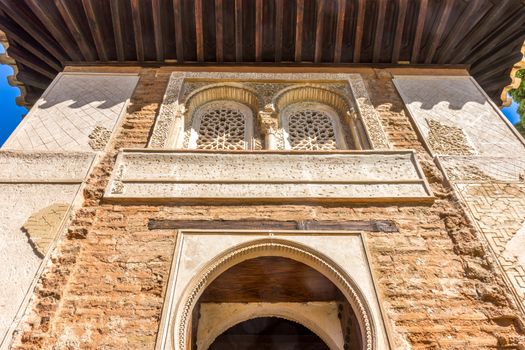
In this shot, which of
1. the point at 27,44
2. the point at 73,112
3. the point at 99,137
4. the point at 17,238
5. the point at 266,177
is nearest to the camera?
the point at 17,238

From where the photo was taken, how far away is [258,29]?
14.8ft

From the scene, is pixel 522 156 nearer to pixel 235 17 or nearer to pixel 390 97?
pixel 390 97

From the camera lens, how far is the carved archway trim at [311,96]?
438cm

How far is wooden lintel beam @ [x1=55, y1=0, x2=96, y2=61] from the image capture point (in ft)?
14.3

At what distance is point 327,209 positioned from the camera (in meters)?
2.97

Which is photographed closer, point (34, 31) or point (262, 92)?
point (262, 92)

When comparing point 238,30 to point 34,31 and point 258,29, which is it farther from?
point 34,31

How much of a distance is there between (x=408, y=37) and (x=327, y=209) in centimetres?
309

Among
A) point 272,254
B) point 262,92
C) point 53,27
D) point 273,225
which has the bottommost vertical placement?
point 272,254

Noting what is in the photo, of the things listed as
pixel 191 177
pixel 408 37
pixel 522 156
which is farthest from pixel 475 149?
pixel 191 177

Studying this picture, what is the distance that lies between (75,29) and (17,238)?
2.98 metres

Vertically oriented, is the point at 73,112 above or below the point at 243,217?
above

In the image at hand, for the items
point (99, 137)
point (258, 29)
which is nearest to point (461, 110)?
point (258, 29)

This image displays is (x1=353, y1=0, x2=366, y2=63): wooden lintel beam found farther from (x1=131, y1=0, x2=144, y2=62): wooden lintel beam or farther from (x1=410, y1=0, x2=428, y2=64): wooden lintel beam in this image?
(x1=131, y1=0, x2=144, y2=62): wooden lintel beam
